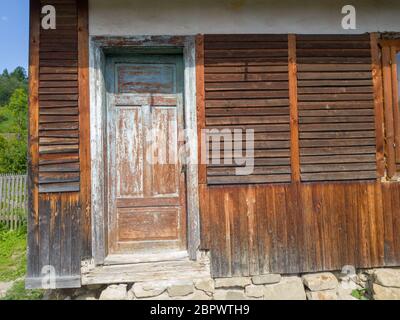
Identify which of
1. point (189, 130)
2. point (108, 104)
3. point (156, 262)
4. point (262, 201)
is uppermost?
point (108, 104)

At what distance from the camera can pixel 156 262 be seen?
119 inches

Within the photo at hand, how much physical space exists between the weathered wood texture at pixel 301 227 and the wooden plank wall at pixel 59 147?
53.9 inches

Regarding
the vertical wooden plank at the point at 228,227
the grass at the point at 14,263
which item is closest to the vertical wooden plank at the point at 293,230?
the vertical wooden plank at the point at 228,227

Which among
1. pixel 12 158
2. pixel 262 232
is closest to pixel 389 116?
pixel 262 232

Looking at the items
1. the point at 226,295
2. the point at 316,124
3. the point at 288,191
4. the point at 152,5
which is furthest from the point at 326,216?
the point at 152,5

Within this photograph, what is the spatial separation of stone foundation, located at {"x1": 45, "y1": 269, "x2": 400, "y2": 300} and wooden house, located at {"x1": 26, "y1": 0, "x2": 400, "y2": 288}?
134mm

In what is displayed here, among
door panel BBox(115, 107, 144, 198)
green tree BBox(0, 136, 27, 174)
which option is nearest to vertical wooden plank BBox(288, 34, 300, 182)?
door panel BBox(115, 107, 144, 198)

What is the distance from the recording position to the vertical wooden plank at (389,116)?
10.4ft

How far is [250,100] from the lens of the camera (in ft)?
10.1

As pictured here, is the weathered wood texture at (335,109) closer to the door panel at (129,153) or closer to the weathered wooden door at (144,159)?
the weathered wooden door at (144,159)

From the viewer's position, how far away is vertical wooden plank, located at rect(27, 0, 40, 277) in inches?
111

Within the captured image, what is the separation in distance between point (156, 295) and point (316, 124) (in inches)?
101

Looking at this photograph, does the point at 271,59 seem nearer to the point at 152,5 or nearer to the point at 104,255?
the point at 152,5

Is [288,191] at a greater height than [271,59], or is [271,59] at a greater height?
[271,59]
